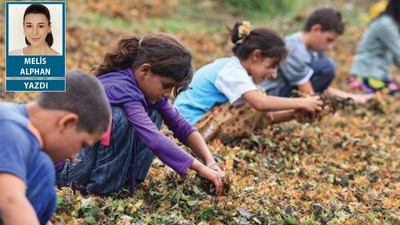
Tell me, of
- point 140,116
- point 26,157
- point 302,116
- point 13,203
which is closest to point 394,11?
point 302,116

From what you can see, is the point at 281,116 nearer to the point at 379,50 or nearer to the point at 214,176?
the point at 214,176

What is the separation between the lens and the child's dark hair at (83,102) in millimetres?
2660

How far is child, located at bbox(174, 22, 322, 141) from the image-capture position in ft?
17.5

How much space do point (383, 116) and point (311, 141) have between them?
1.93 m

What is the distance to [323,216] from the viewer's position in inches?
157

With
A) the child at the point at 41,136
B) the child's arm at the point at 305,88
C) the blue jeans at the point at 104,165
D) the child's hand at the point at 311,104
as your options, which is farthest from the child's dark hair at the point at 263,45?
the child at the point at 41,136

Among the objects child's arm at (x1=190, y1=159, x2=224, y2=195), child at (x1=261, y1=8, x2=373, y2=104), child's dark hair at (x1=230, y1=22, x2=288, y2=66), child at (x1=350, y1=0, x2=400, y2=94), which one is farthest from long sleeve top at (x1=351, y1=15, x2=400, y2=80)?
child's arm at (x1=190, y1=159, x2=224, y2=195)

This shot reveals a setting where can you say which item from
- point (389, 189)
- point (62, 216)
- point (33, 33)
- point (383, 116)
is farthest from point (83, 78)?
point (383, 116)

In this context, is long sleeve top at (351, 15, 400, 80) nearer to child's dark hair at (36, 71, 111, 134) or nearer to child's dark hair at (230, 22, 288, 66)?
child's dark hair at (230, 22, 288, 66)

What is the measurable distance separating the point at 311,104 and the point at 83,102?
3.26 metres

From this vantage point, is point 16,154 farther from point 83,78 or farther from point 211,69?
point 211,69

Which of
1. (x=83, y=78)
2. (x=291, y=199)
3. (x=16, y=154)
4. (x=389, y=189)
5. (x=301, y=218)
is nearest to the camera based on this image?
(x=16, y=154)

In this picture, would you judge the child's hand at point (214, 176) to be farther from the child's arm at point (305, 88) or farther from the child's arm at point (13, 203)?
the child's arm at point (305, 88)

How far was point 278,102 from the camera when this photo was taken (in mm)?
5418
